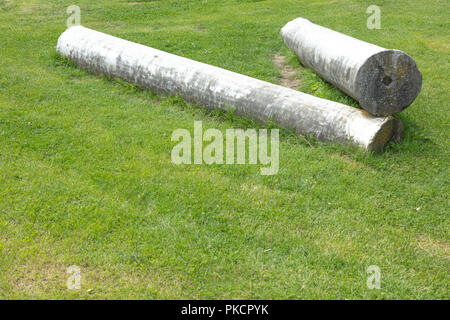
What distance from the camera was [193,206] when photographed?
464 centimetres

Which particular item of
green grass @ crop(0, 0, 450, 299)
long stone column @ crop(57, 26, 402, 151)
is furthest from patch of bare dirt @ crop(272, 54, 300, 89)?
long stone column @ crop(57, 26, 402, 151)

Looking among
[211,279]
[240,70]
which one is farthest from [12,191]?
[240,70]

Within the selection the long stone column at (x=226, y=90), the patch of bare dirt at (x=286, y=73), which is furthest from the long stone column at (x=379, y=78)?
the patch of bare dirt at (x=286, y=73)

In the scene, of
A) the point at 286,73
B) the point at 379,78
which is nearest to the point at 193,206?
the point at 379,78

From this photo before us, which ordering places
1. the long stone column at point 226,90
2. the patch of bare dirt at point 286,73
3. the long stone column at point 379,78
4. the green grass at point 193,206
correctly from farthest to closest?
1. the patch of bare dirt at point 286,73
2. the long stone column at point 226,90
3. the long stone column at point 379,78
4. the green grass at point 193,206

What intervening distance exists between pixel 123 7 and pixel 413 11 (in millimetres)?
8516

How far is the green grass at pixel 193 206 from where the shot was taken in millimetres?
3791

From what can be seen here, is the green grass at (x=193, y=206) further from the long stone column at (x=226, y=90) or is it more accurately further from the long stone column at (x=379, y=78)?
the long stone column at (x=379, y=78)

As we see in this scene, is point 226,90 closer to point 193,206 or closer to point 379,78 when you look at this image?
point 379,78

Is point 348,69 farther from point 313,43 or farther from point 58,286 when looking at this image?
point 58,286

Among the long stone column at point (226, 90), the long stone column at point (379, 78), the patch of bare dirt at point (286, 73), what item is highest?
the long stone column at point (379, 78)

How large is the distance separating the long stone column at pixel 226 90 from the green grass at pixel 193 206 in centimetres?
21

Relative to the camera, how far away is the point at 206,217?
4504mm

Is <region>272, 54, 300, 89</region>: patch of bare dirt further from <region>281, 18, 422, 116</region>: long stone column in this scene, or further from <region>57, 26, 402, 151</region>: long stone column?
<region>281, 18, 422, 116</region>: long stone column
